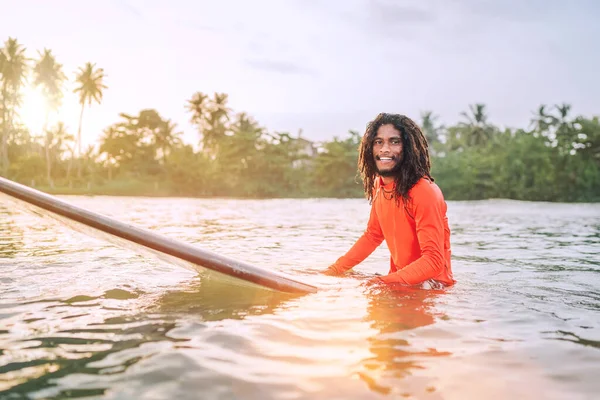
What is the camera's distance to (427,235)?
375 cm

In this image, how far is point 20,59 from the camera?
50.2 m

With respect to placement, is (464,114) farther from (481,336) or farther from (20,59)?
(481,336)

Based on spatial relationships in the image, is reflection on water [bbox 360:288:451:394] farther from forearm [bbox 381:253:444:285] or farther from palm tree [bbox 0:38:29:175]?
palm tree [bbox 0:38:29:175]

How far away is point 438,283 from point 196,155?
55450 millimetres

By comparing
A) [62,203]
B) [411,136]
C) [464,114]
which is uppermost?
[464,114]

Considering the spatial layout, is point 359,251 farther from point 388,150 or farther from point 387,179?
point 388,150

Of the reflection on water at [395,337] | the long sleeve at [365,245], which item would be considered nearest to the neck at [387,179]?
the long sleeve at [365,245]

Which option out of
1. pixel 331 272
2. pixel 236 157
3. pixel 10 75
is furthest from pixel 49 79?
pixel 331 272

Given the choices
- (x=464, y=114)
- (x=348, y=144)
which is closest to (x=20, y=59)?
(x=348, y=144)

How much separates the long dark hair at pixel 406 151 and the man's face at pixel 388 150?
0.09 feet

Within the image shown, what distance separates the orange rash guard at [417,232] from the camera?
148 inches

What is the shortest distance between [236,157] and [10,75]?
867 inches

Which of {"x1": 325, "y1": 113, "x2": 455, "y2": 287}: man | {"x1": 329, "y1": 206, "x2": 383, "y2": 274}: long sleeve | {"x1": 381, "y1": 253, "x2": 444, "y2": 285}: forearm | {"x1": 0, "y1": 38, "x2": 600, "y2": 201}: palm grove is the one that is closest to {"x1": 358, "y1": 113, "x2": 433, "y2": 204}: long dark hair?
{"x1": 325, "y1": 113, "x2": 455, "y2": 287}: man

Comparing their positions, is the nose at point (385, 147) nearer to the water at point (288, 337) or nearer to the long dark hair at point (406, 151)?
the long dark hair at point (406, 151)
